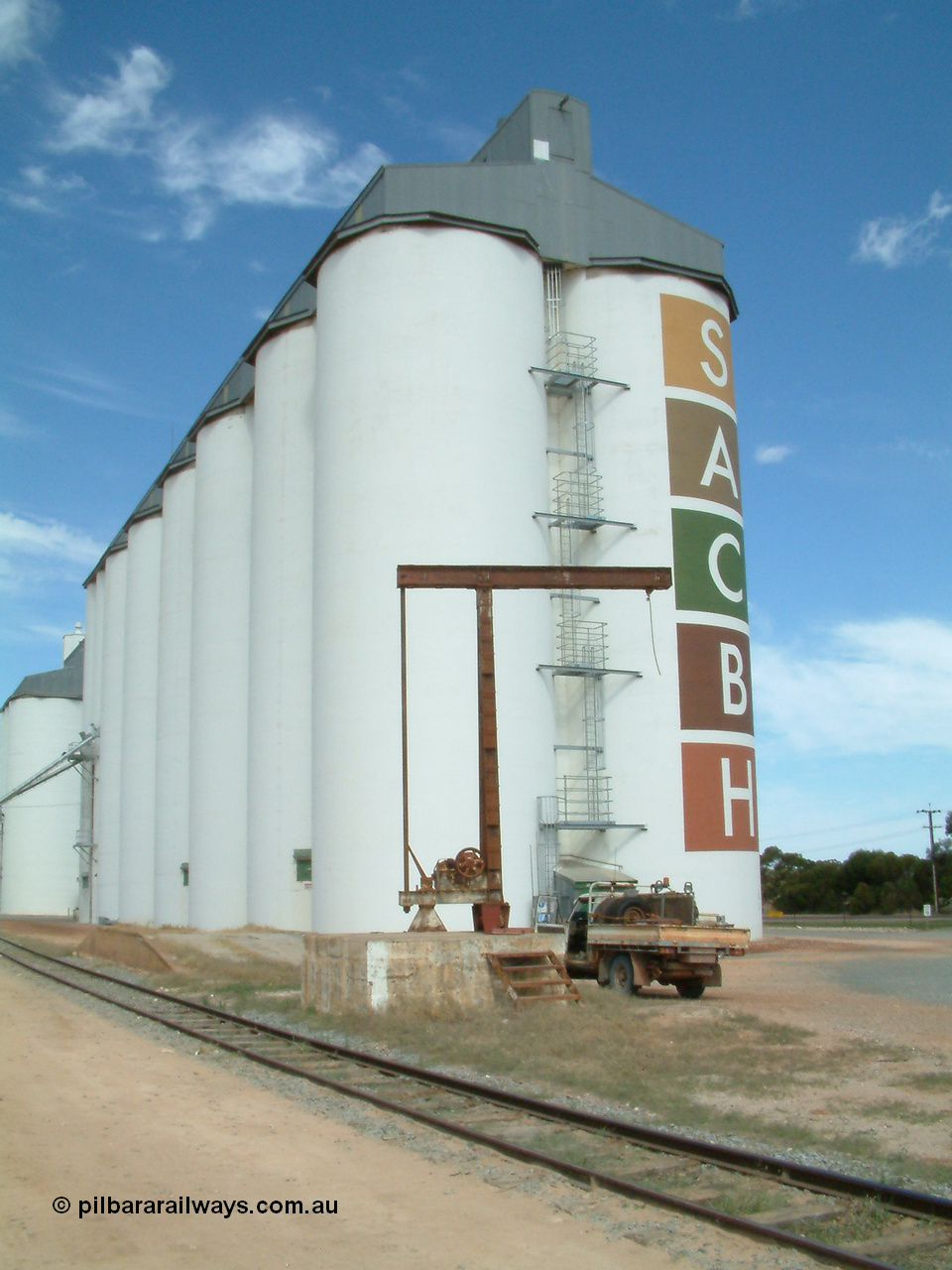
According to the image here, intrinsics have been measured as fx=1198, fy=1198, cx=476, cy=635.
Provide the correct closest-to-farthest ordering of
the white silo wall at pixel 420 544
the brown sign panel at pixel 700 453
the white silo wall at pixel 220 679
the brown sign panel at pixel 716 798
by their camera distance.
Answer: the white silo wall at pixel 420 544, the brown sign panel at pixel 716 798, the brown sign panel at pixel 700 453, the white silo wall at pixel 220 679

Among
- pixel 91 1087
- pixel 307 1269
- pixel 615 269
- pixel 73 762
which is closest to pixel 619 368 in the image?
pixel 615 269

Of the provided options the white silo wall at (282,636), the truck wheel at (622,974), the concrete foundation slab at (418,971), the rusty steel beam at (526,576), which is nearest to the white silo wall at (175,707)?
the white silo wall at (282,636)

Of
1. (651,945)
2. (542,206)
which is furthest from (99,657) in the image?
(651,945)

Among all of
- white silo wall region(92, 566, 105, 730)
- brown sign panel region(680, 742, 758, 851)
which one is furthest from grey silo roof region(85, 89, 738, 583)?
white silo wall region(92, 566, 105, 730)

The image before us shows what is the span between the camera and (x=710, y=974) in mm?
21406

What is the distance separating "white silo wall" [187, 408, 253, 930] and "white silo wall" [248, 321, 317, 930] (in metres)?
3.02

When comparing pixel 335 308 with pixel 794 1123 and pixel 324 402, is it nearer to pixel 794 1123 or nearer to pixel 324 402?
pixel 324 402

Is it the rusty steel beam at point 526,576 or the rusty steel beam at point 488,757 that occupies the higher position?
the rusty steel beam at point 526,576

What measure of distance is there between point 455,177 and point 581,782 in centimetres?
2064

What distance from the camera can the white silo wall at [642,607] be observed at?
38656 millimetres

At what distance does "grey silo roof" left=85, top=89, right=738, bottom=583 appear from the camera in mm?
39625

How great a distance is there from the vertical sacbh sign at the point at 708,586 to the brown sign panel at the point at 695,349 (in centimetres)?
4

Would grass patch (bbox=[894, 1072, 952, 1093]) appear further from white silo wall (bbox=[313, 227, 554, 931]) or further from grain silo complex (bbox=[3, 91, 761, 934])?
white silo wall (bbox=[313, 227, 554, 931])

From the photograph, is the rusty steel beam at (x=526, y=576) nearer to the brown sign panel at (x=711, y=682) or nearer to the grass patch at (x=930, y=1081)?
the grass patch at (x=930, y=1081)
